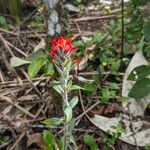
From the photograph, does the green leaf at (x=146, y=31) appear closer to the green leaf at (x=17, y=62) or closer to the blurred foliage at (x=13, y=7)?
the green leaf at (x=17, y=62)

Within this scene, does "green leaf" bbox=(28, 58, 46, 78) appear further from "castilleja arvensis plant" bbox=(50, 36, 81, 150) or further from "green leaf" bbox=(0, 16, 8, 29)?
"green leaf" bbox=(0, 16, 8, 29)

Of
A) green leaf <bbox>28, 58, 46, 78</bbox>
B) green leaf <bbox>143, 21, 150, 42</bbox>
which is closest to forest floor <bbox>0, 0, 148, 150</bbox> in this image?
green leaf <bbox>28, 58, 46, 78</bbox>

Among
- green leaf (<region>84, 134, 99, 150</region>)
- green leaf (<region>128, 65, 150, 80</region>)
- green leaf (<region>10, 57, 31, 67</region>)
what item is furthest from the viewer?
green leaf (<region>10, 57, 31, 67</region>)

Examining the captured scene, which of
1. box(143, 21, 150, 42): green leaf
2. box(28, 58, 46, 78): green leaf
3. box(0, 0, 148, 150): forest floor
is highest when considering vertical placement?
box(143, 21, 150, 42): green leaf

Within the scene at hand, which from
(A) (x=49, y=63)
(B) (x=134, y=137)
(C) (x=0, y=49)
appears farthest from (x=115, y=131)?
(C) (x=0, y=49)

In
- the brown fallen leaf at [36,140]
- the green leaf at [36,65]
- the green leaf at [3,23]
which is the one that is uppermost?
the green leaf at [3,23]

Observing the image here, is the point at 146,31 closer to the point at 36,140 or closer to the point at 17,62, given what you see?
the point at 36,140

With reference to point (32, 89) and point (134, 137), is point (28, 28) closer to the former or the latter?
point (32, 89)

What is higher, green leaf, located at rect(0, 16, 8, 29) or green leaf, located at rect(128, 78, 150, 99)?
green leaf, located at rect(0, 16, 8, 29)

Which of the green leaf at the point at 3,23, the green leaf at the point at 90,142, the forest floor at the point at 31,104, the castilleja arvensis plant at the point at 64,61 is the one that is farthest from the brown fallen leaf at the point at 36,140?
the green leaf at the point at 3,23
